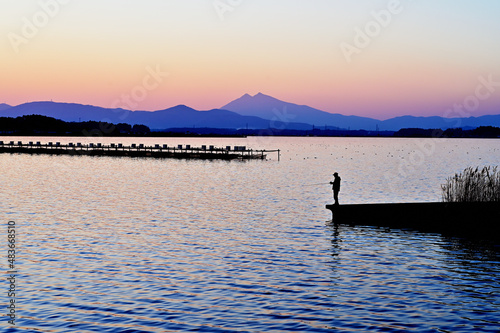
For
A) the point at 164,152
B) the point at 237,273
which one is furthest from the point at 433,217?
the point at 164,152

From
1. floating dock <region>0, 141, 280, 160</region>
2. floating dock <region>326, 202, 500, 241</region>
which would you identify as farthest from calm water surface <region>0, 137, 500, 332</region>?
floating dock <region>0, 141, 280, 160</region>

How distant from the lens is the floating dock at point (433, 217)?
34125 mm

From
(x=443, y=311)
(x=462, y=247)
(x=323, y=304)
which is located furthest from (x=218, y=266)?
(x=462, y=247)

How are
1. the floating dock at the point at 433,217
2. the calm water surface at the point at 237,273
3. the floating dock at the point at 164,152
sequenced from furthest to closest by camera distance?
the floating dock at the point at 164,152 → the floating dock at the point at 433,217 → the calm water surface at the point at 237,273

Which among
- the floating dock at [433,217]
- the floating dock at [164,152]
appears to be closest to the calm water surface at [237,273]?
the floating dock at [433,217]

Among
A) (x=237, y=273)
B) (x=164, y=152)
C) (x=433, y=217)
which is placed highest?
(x=164, y=152)

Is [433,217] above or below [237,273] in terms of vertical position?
above

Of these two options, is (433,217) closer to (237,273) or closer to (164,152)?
(237,273)

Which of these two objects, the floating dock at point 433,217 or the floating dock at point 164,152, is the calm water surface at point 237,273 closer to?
the floating dock at point 433,217

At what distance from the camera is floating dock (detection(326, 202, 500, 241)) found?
34.1 m

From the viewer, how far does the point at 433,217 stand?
35906 mm

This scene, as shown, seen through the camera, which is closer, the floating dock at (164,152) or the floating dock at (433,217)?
the floating dock at (433,217)

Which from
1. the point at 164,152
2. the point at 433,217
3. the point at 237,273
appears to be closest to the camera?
the point at 237,273

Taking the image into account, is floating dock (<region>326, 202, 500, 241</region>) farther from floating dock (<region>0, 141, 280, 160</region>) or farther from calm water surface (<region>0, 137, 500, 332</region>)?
floating dock (<region>0, 141, 280, 160</region>)
